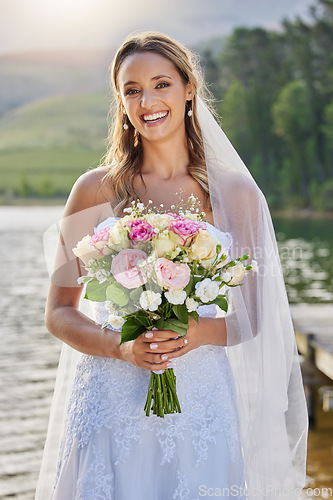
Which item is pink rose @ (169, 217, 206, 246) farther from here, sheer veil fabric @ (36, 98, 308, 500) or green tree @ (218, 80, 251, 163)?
Answer: green tree @ (218, 80, 251, 163)

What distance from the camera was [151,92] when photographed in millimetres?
2441

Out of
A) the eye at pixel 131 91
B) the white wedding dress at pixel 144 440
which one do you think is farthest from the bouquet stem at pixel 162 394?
the eye at pixel 131 91

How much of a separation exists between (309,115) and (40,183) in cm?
2441

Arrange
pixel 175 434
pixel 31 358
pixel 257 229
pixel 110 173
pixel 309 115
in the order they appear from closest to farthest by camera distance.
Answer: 1. pixel 175 434
2. pixel 257 229
3. pixel 110 173
4. pixel 31 358
5. pixel 309 115

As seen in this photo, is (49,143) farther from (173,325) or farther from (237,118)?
(173,325)

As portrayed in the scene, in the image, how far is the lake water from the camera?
5.96 metres

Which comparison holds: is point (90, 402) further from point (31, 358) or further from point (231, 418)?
point (31, 358)

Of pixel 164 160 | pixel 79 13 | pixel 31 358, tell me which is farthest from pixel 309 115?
pixel 79 13

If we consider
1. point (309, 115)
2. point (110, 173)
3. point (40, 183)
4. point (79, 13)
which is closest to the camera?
point (110, 173)

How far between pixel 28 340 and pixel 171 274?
30.0ft

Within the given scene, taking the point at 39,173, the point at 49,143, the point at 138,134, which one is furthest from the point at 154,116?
the point at 49,143

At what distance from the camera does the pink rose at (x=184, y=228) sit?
2020 mm

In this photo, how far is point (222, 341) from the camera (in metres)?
2.33

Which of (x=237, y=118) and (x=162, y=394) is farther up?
(x=237, y=118)
